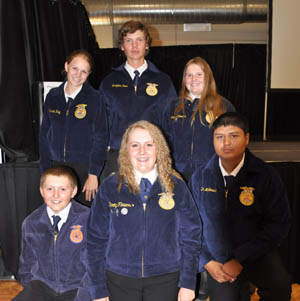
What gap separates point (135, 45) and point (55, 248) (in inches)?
58.6

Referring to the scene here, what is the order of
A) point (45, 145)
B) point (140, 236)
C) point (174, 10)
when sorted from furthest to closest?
point (174, 10)
point (45, 145)
point (140, 236)

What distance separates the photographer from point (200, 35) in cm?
810

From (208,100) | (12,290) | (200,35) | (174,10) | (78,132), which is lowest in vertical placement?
(12,290)

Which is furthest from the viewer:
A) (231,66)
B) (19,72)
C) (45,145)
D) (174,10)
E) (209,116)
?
(231,66)

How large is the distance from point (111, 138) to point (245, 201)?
1073mm

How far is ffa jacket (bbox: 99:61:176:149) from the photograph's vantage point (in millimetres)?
2293

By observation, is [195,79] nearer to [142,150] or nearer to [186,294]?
[142,150]

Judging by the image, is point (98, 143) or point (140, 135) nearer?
point (140, 135)

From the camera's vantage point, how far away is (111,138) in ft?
7.68

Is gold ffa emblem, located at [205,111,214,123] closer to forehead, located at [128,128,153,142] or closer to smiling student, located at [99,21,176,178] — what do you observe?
smiling student, located at [99,21,176,178]

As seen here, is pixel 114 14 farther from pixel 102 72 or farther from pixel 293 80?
pixel 293 80

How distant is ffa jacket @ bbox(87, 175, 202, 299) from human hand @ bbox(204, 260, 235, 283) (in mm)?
210

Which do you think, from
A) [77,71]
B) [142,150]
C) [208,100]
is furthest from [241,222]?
[77,71]

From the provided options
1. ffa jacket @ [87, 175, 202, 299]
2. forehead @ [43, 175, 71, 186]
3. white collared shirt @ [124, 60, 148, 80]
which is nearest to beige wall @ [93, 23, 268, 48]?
white collared shirt @ [124, 60, 148, 80]
